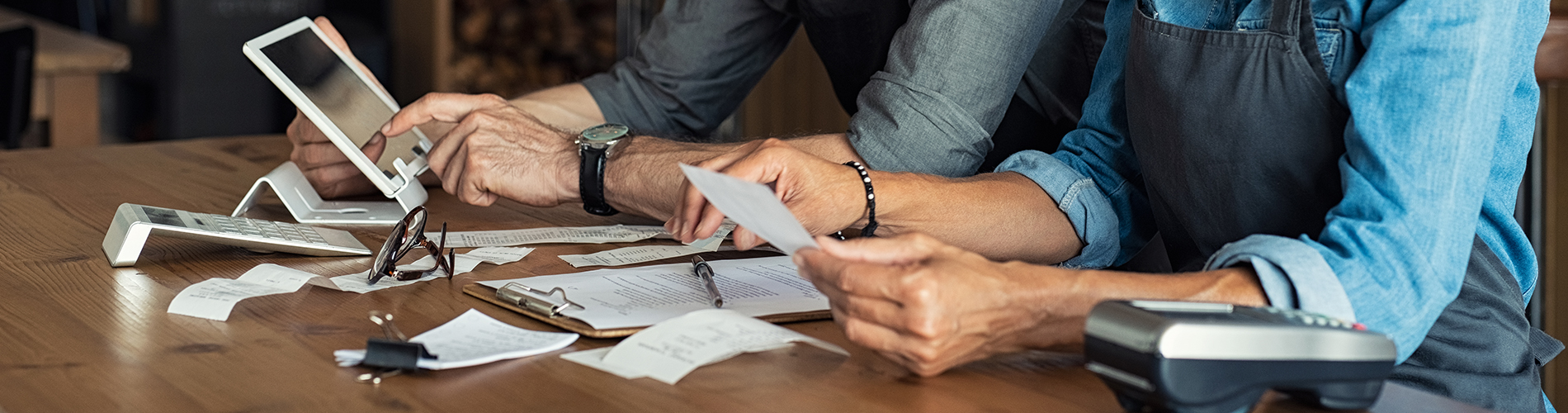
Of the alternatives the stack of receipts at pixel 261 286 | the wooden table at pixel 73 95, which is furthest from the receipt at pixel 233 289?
the wooden table at pixel 73 95

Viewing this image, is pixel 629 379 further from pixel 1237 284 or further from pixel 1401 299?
pixel 1401 299

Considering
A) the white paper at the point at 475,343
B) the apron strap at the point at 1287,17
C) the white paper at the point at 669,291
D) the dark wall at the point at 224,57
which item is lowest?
the dark wall at the point at 224,57

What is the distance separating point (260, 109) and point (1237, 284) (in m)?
4.29

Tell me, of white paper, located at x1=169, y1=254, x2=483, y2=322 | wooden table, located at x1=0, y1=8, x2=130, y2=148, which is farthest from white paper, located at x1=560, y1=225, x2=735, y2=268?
wooden table, located at x1=0, y1=8, x2=130, y2=148

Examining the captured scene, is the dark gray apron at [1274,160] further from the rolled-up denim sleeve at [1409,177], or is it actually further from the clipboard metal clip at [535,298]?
the clipboard metal clip at [535,298]

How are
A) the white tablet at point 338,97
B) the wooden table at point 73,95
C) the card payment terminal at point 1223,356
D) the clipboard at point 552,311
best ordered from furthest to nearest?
the wooden table at point 73,95
the white tablet at point 338,97
the clipboard at point 552,311
the card payment terminal at point 1223,356

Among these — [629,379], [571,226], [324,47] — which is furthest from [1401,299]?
[324,47]

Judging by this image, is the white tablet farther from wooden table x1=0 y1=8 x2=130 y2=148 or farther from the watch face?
wooden table x1=0 y1=8 x2=130 y2=148

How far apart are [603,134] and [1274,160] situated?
69 centimetres

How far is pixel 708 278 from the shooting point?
3.33 ft

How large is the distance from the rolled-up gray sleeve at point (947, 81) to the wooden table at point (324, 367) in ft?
1.28

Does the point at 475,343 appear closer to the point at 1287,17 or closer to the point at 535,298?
the point at 535,298

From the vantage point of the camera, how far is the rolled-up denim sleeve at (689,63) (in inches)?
72.1

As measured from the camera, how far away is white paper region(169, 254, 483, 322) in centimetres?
95
